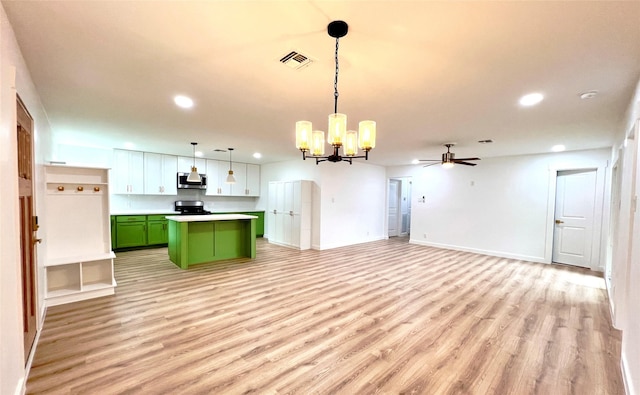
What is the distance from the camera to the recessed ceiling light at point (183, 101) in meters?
2.78

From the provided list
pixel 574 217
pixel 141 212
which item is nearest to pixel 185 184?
pixel 141 212

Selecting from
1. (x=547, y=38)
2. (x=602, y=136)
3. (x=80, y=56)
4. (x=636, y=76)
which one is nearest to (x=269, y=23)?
(x=80, y=56)

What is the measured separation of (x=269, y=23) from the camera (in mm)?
1583

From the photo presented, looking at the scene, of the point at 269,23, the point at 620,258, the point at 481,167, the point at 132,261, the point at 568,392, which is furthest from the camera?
the point at 481,167

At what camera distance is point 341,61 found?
2.01 metres

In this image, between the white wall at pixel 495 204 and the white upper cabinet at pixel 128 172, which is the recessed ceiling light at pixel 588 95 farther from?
the white upper cabinet at pixel 128 172

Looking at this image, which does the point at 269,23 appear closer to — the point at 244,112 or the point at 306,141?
the point at 306,141

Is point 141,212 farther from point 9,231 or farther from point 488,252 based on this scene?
point 488,252

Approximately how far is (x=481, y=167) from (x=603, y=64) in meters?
4.90

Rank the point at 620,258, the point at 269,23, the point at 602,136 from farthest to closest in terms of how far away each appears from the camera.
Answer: the point at 602,136
the point at 620,258
the point at 269,23

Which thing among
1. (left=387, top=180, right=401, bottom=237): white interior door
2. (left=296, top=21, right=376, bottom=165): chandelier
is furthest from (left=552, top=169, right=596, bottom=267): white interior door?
(left=296, top=21, right=376, bottom=165): chandelier

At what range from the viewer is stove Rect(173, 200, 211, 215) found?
707 cm

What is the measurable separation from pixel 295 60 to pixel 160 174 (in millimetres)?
6254

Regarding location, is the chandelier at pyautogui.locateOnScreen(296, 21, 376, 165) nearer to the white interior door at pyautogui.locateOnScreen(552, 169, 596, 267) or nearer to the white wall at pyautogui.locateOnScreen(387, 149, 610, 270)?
the white wall at pyautogui.locateOnScreen(387, 149, 610, 270)
